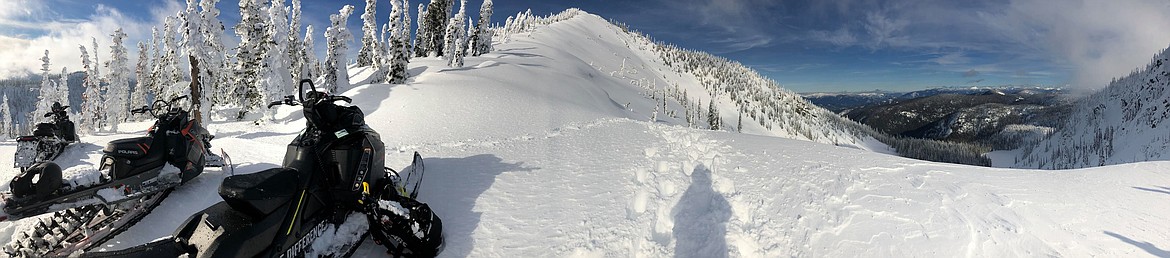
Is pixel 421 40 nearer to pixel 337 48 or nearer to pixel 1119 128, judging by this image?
pixel 337 48

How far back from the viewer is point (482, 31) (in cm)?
4788

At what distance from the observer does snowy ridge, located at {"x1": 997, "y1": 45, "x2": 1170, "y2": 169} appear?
6788 centimetres

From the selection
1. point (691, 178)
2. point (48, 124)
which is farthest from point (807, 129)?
point (48, 124)

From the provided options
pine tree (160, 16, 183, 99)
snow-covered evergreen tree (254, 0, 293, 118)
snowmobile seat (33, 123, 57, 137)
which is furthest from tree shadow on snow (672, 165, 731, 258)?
pine tree (160, 16, 183, 99)

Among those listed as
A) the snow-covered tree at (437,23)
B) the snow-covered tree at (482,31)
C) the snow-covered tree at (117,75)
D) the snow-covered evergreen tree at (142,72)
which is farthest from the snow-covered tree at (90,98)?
the snow-covered tree at (482,31)

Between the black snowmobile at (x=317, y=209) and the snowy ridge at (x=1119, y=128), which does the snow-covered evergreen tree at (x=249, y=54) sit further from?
the snowy ridge at (x=1119, y=128)

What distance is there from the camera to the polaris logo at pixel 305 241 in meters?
3.85

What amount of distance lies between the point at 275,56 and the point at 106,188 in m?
20.0

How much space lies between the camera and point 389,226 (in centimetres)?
468

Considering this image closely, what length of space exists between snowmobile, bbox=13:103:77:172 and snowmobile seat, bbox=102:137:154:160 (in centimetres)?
219

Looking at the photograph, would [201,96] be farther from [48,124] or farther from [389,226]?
[389,226]

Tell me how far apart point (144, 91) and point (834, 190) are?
56542 millimetres

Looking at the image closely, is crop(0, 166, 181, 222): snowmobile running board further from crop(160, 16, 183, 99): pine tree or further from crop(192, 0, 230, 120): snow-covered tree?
crop(160, 16, 183, 99): pine tree

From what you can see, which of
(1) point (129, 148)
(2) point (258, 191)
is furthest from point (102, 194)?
(2) point (258, 191)
